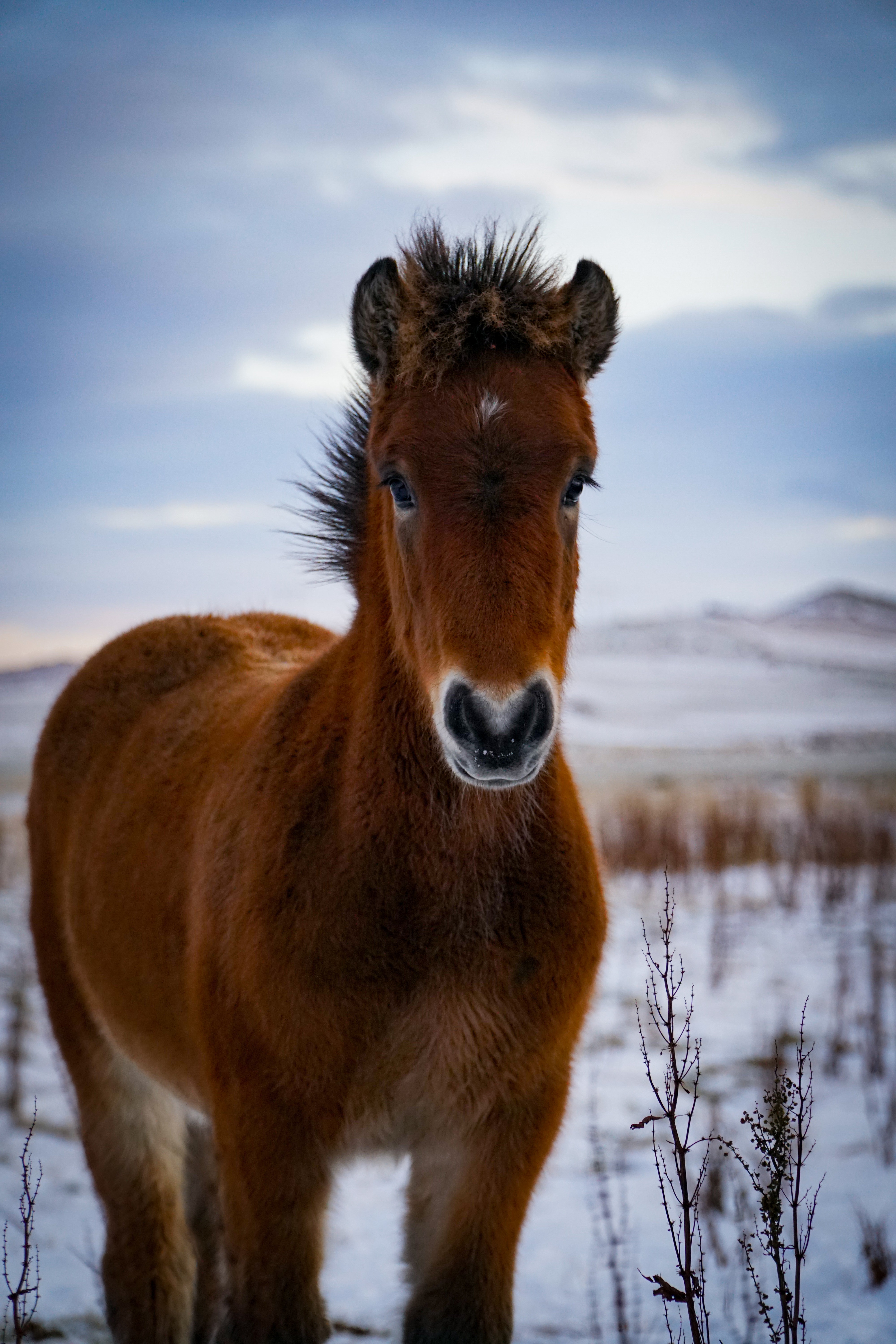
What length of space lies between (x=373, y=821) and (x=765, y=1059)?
3.99 metres

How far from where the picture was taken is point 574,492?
236cm

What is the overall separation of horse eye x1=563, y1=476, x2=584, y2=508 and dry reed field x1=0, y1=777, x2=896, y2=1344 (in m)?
1.48

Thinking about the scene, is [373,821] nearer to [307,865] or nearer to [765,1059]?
[307,865]

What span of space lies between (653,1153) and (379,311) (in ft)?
13.9

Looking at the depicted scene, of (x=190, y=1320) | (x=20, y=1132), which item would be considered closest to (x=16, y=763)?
(x=20, y=1132)

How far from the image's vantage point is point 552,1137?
7.77 ft

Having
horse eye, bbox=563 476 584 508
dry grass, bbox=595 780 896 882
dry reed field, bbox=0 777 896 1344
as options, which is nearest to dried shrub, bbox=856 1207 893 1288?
dry reed field, bbox=0 777 896 1344

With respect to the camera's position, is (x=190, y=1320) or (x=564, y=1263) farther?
(x=564, y=1263)

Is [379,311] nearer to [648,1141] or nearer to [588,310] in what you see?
[588,310]

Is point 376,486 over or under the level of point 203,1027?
over

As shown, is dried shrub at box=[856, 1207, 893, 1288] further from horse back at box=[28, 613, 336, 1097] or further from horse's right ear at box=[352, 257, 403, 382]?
horse's right ear at box=[352, 257, 403, 382]

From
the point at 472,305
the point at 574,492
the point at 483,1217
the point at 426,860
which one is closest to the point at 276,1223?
the point at 483,1217

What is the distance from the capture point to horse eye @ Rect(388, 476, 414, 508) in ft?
7.47

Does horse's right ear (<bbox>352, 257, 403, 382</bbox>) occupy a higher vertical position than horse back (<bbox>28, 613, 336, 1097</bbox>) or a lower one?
higher
